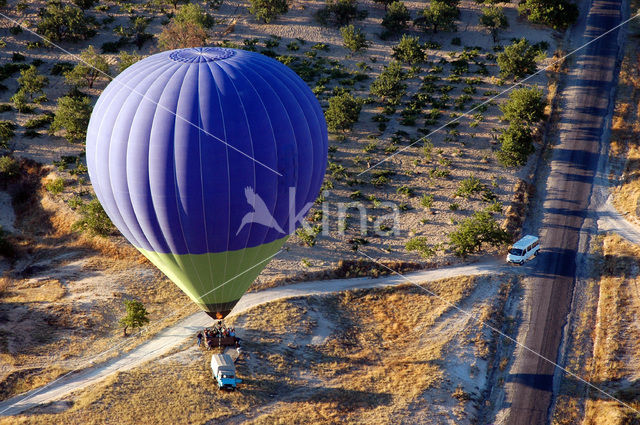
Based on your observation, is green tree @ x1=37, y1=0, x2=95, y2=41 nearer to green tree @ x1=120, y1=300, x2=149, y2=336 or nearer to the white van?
green tree @ x1=120, y1=300, x2=149, y2=336

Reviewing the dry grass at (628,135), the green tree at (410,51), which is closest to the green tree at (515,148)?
the dry grass at (628,135)

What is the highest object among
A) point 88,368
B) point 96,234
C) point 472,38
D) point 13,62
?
point 472,38

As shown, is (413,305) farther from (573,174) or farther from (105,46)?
(105,46)

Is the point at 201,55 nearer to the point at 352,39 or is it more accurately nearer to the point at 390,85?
the point at 390,85

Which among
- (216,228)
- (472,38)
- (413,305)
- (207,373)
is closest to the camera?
(216,228)

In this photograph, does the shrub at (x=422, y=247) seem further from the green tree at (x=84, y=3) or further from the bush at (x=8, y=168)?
the green tree at (x=84, y=3)

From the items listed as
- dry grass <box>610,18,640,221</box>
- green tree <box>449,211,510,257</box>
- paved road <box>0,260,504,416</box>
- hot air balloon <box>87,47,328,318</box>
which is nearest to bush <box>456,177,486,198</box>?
green tree <box>449,211,510,257</box>

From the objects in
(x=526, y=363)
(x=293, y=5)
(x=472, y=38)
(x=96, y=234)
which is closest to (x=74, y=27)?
(x=293, y=5)
